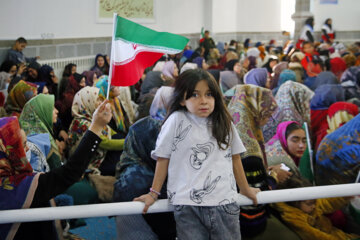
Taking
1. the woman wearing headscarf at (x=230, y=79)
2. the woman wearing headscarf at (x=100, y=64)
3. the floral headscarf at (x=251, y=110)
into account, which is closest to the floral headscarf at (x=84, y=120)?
the floral headscarf at (x=251, y=110)

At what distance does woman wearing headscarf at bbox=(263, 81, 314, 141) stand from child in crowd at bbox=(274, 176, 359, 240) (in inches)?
55.2

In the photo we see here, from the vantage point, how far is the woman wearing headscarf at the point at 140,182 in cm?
187

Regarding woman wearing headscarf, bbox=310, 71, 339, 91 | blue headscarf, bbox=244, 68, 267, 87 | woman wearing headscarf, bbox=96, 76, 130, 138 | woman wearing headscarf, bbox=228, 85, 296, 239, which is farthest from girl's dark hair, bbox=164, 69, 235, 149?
woman wearing headscarf, bbox=310, 71, 339, 91

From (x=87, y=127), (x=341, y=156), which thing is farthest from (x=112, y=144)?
(x=341, y=156)

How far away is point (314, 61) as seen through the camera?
6.38 meters

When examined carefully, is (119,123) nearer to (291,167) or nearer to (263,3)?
(291,167)

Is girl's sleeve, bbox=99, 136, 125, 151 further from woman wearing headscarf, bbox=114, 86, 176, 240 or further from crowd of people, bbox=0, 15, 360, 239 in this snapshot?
woman wearing headscarf, bbox=114, 86, 176, 240

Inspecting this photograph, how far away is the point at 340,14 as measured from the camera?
16.8 m

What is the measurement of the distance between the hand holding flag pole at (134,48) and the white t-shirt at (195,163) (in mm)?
382

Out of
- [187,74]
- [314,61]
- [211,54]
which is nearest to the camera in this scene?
[187,74]

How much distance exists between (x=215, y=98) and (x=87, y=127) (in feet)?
6.54

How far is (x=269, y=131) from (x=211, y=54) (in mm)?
6561

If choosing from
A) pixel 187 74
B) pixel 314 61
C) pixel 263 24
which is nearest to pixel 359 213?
pixel 187 74

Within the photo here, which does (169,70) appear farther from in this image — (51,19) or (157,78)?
(51,19)
